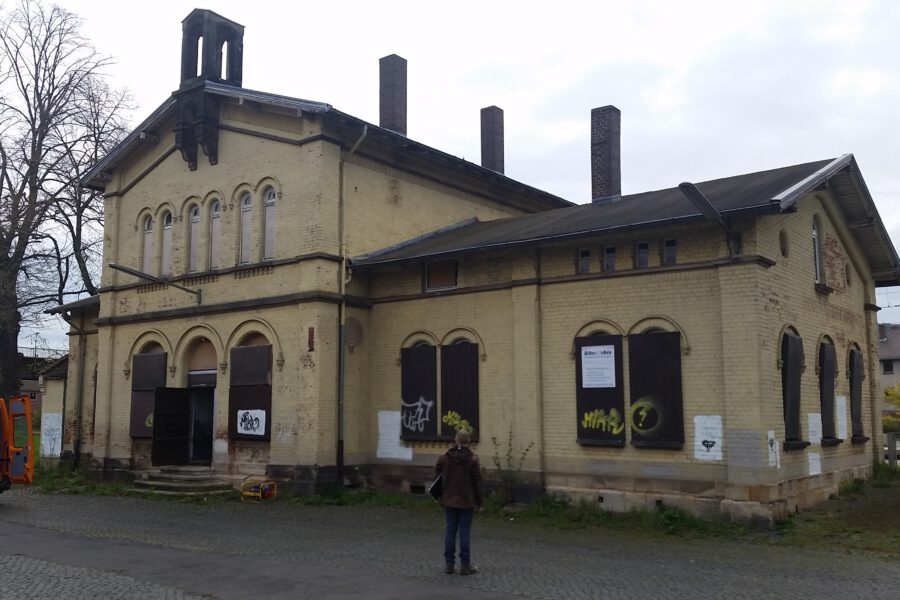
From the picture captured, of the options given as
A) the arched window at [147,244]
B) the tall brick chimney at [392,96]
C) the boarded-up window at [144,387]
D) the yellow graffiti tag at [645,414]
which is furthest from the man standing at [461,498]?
the tall brick chimney at [392,96]

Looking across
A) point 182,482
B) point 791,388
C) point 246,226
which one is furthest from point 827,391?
point 182,482

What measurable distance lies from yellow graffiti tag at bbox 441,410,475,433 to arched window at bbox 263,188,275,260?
5551 millimetres

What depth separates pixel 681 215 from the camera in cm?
1497

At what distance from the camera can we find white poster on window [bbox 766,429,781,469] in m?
14.2

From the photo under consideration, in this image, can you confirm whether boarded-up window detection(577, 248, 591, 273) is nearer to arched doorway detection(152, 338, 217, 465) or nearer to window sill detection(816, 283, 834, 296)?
window sill detection(816, 283, 834, 296)

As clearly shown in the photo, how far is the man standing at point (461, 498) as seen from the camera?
10359 mm

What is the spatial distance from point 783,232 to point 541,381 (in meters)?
5.24

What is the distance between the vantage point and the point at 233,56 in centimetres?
2211

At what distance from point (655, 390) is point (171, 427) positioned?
11.9 m

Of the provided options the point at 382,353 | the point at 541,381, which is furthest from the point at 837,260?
the point at 382,353

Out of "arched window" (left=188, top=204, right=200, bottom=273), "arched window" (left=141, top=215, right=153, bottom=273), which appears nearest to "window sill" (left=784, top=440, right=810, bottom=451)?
"arched window" (left=188, top=204, right=200, bottom=273)

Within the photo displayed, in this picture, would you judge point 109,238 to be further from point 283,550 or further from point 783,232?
point 783,232

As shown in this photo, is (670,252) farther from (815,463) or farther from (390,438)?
(390,438)

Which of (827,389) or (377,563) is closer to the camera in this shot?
(377,563)
